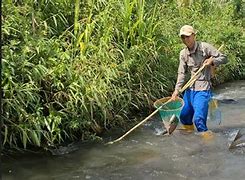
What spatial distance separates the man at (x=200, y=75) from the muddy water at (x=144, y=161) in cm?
40

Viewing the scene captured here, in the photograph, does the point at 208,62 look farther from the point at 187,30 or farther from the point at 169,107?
the point at 169,107

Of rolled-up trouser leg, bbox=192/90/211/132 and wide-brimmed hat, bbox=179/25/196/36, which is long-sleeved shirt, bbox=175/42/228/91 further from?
wide-brimmed hat, bbox=179/25/196/36

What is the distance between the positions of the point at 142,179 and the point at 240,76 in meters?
8.07

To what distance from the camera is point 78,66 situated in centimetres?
613

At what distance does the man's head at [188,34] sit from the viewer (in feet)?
18.3

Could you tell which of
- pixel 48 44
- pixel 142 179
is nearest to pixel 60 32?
pixel 48 44

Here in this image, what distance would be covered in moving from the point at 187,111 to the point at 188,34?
1156 mm

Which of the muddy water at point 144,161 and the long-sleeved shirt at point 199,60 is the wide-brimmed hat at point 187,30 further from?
the muddy water at point 144,161

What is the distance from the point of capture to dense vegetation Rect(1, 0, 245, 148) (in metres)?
5.19

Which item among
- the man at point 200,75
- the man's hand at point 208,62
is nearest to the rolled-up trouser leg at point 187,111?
the man at point 200,75

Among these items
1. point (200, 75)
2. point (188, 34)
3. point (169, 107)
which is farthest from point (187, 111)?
point (188, 34)

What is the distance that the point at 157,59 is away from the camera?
25.5 ft

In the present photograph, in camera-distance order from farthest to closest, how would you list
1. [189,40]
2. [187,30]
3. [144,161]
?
[189,40] → [187,30] → [144,161]

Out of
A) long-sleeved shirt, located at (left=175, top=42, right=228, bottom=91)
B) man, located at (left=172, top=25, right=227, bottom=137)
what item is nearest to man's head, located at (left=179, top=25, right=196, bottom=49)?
man, located at (left=172, top=25, right=227, bottom=137)
